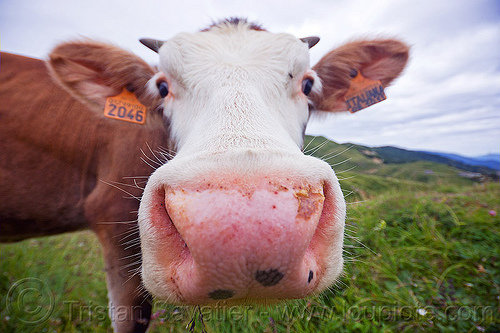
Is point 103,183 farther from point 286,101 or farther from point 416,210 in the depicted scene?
point 416,210

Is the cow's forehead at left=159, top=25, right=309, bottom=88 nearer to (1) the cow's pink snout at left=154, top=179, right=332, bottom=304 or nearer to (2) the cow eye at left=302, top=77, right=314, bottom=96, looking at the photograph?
(2) the cow eye at left=302, top=77, right=314, bottom=96

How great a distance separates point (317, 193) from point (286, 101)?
898mm

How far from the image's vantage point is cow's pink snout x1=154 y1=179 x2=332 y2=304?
0.70m

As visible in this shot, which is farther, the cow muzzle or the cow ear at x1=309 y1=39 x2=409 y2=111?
the cow ear at x1=309 y1=39 x2=409 y2=111

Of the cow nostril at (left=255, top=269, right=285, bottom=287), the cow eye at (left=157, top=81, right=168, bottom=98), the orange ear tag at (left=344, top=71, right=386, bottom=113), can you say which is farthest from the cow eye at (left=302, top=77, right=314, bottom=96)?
the cow nostril at (left=255, top=269, right=285, bottom=287)

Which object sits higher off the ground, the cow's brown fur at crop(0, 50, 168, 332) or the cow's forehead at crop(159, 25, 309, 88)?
the cow's forehead at crop(159, 25, 309, 88)

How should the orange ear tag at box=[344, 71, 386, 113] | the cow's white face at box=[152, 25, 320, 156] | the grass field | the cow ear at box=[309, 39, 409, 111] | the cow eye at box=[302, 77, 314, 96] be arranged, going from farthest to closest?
the orange ear tag at box=[344, 71, 386, 113] < the cow ear at box=[309, 39, 409, 111] < the grass field < the cow eye at box=[302, 77, 314, 96] < the cow's white face at box=[152, 25, 320, 156]

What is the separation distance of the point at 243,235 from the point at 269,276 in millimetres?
180

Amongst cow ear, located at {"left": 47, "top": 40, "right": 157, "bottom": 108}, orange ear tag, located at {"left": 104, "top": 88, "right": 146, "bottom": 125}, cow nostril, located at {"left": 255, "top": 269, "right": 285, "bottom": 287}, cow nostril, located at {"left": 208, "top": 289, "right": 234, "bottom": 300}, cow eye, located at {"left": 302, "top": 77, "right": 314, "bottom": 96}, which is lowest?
cow nostril, located at {"left": 208, "top": 289, "right": 234, "bottom": 300}

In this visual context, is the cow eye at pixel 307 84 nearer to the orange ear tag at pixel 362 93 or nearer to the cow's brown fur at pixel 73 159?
the orange ear tag at pixel 362 93

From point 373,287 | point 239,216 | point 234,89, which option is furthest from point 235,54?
point 373,287

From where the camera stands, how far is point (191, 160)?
0.85 m

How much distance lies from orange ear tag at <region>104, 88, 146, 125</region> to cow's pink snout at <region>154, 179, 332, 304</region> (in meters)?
1.56

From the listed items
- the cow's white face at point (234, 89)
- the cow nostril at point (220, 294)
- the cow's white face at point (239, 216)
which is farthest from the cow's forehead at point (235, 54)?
the cow nostril at point (220, 294)
